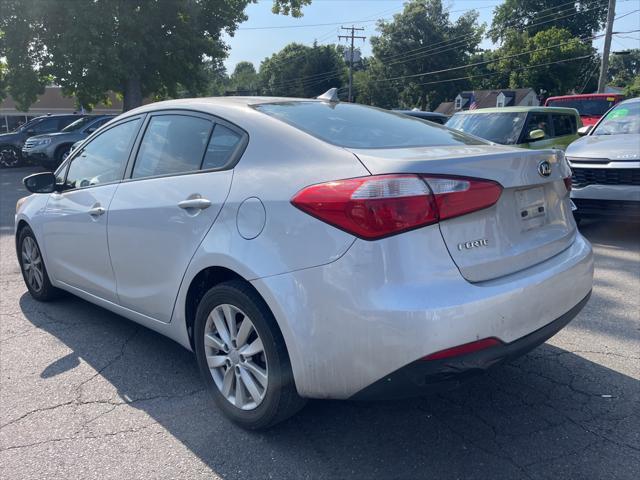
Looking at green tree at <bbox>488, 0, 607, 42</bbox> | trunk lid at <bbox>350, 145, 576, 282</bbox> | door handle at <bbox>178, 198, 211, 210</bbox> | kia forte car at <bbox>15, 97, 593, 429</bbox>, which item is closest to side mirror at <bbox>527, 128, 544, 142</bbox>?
kia forte car at <bbox>15, 97, 593, 429</bbox>

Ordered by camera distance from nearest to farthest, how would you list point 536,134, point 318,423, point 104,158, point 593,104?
point 318,423, point 104,158, point 536,134, point 593,104

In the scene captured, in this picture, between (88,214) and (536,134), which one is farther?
(536,134)

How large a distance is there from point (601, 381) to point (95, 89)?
844 inches

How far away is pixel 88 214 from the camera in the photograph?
379 cm

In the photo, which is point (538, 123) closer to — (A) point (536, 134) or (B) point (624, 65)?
(A) point (536, 134)

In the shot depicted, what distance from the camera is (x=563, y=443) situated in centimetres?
265

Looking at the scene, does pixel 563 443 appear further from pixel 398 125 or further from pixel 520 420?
pixel 398 125

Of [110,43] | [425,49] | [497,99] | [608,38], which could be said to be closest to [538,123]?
[110,43]

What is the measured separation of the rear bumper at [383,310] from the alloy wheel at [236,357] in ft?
0.91

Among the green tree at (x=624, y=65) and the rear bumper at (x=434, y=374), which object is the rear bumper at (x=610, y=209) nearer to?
the rear bumper at (x=434, y=374)

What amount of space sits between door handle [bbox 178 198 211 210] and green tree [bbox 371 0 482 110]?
61.7 metres

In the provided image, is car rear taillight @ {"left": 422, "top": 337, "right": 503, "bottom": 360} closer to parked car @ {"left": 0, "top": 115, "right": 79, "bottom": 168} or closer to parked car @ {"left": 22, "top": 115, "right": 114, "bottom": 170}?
parked car @ {"left": 22, "top": 115, "right": 114, "bottom": 170}

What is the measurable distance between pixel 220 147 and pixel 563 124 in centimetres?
867

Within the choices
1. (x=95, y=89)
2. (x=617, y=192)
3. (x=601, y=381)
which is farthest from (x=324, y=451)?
(x=95, y=89)
